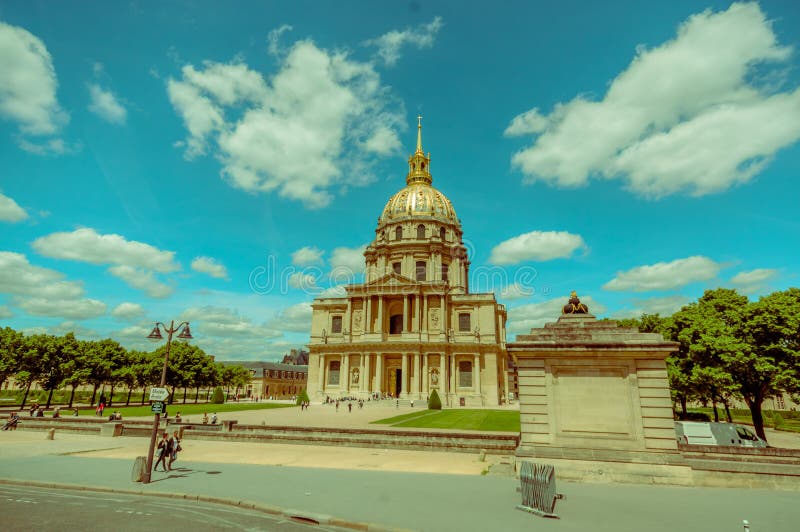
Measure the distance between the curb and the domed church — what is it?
4859 cm

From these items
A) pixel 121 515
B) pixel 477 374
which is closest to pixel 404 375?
pixel 477 374

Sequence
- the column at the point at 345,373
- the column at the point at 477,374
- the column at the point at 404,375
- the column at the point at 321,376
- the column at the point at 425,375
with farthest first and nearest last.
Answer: the column at the point at 321,376
the column at the point at 345,373
the column at the point at 425,375
the column at the point at 477,374
the column at the point at 404,375

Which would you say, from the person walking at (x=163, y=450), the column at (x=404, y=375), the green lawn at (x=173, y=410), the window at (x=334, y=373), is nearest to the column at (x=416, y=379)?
the column at (x=404, y=375)

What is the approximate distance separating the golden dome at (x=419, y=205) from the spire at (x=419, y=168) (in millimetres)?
3482

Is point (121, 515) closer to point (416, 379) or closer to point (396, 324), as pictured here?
point (416, 379)

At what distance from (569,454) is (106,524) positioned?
479 inches

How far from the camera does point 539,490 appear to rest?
395 inches

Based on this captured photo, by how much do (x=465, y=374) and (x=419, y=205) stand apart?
32946mm

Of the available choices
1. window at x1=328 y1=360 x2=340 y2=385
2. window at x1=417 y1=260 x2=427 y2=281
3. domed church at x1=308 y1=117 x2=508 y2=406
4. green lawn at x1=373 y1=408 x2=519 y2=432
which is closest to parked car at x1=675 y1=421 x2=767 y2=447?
green lawn at x1=373 y1=408 x2=519 y2=432

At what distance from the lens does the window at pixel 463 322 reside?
66.5 meters

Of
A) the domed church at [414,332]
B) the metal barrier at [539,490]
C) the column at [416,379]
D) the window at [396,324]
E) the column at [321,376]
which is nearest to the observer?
the metal barrier at [539,490]

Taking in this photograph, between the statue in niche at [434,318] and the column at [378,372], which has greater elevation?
the statue in niche at [434,318]

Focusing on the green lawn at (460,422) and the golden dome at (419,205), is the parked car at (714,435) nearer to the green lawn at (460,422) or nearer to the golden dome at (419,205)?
the green lawn at (460,422)

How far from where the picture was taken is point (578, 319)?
14297mm
